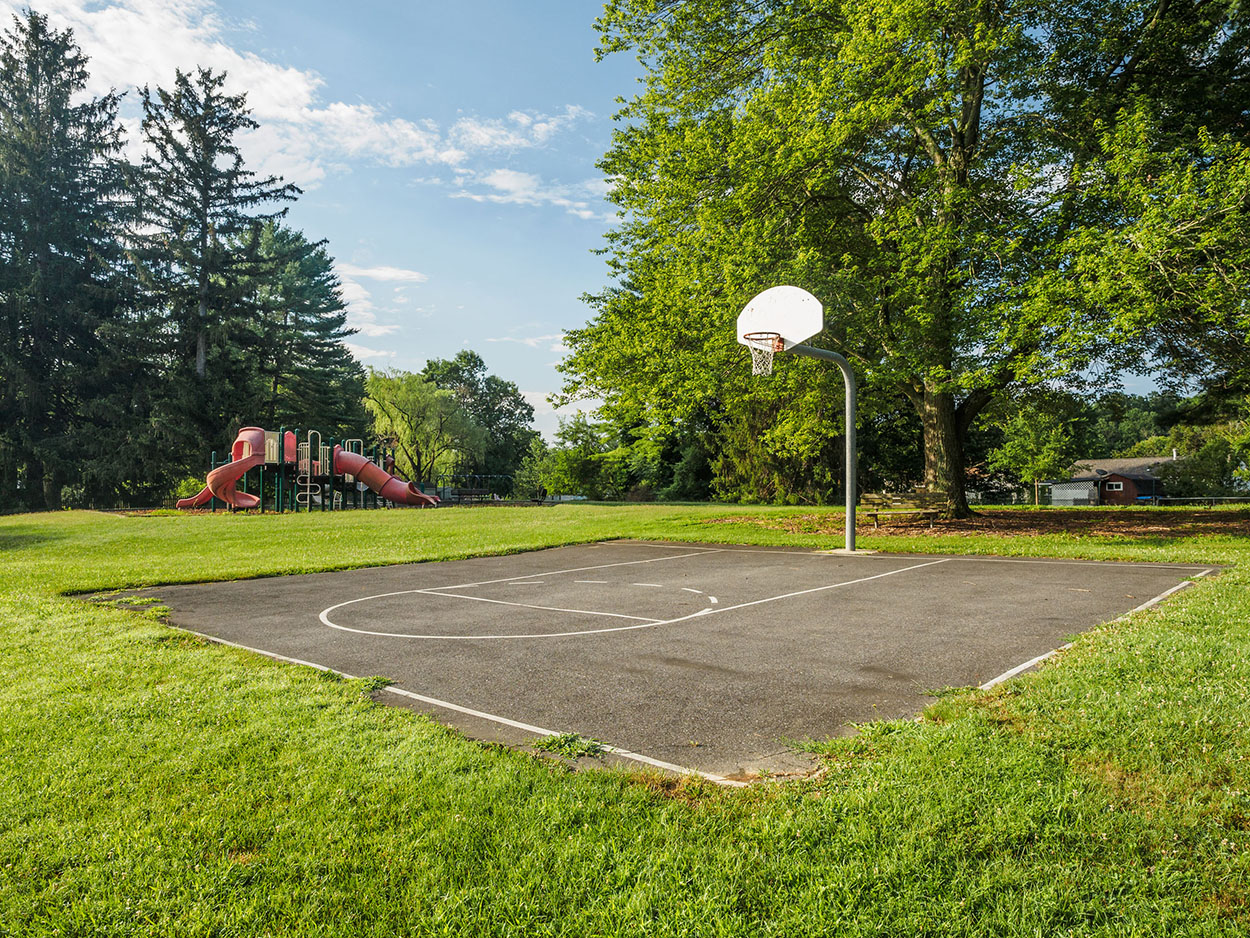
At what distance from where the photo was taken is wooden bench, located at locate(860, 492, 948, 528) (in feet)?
61.2

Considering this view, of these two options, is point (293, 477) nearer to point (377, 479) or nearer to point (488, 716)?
point (377, 479)

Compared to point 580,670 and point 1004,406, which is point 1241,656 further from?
point 1004,406

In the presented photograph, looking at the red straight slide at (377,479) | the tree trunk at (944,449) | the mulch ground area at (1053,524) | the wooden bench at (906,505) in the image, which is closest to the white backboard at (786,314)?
the tree trunk at (944,449)

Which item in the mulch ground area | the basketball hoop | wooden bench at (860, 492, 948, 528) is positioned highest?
the basketball hoop

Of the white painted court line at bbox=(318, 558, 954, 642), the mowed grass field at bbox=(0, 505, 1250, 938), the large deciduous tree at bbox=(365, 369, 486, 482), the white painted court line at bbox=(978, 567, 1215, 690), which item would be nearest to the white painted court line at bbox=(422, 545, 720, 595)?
the white painted court line at bbox=(318, 558, 954, 642)

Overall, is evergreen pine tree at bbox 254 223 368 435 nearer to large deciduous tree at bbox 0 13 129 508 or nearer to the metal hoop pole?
large deciduous tree at bbox 0 13 129 508

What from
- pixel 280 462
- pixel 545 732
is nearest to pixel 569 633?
pixel 545 732

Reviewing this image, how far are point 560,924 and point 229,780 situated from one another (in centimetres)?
209

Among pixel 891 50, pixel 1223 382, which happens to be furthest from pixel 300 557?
pixel 1223 382

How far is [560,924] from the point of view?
2.38 m

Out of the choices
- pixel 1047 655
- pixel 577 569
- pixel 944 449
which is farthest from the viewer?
pixel 944 449

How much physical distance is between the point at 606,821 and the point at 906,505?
58.3 ft

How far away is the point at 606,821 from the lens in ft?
9.94

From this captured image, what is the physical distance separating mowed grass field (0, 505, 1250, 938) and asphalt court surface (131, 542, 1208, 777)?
55 cm
